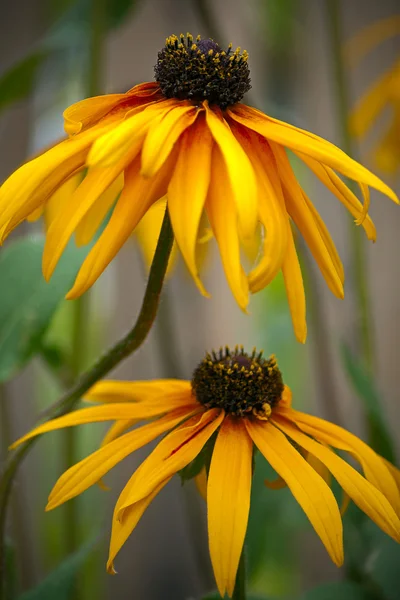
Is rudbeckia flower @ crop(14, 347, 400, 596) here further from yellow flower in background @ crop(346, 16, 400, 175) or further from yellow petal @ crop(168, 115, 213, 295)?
yellow flower in background @ crop(346, 16, 400, 175)

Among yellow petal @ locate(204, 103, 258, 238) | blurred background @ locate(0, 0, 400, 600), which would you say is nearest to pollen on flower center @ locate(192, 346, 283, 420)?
yellow petal @ locate(204, 103, 258, 238)

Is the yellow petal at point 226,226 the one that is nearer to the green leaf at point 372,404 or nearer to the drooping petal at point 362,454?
the drooping petal at point 362,454

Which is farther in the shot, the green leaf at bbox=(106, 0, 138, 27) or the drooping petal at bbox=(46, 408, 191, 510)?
the green leaf at bbox=(106, 0, 138, 27)

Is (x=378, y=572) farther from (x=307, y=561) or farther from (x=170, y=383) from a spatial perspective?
(x=307, y=561)

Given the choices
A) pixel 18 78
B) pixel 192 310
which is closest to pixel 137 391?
pixel 18 78

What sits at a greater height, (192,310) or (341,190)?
(192,310)

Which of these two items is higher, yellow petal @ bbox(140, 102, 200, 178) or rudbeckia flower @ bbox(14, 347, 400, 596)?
yellow petal @ bbox(140, 102, 200, 178)

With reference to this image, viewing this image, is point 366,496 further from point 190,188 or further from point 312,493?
point 190,188
